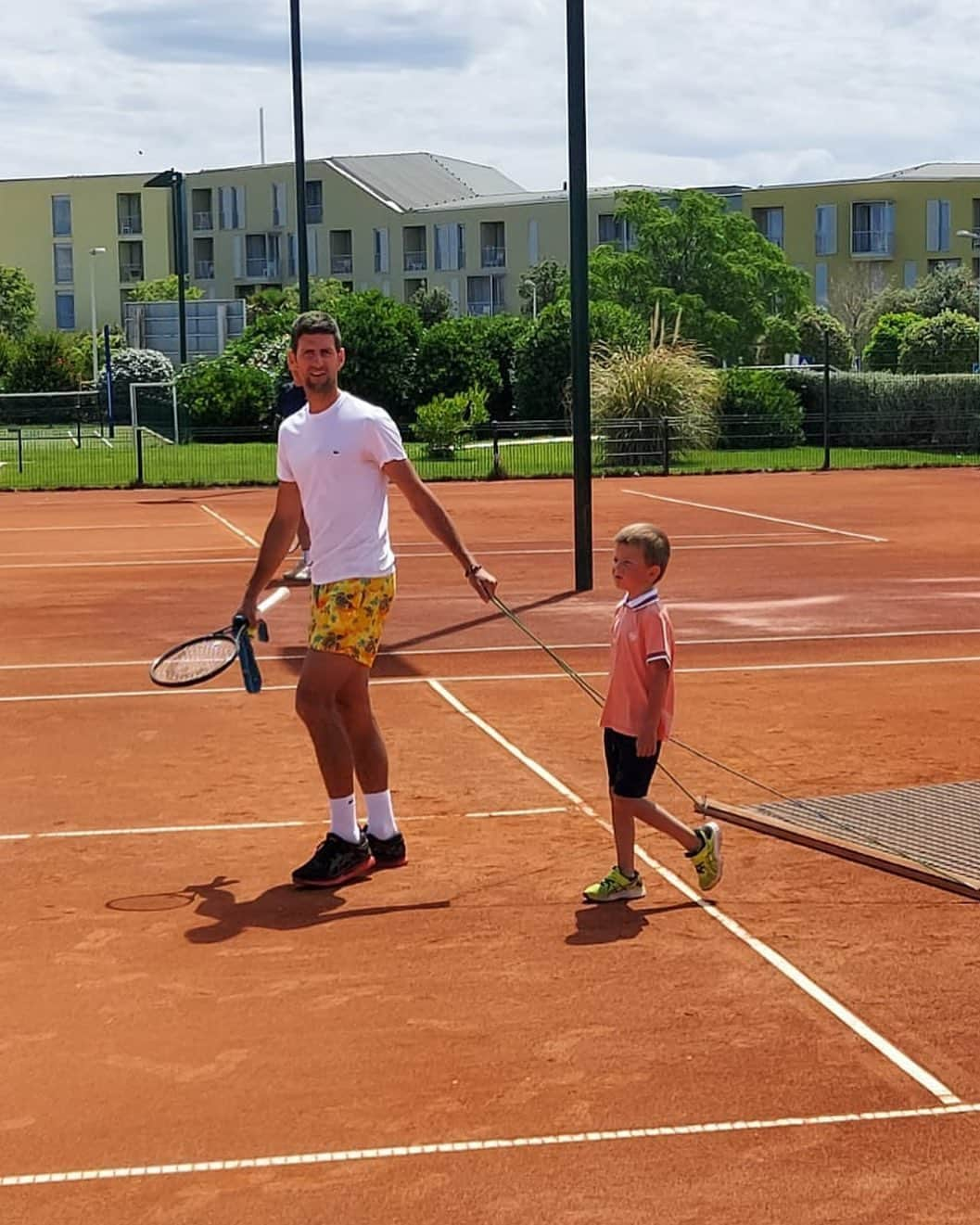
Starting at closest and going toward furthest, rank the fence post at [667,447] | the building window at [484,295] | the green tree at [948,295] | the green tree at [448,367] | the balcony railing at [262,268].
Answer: the fence post at [667,447], the green tree at [448,367], the green tree at [948,295], the building window at [484,295], the balcony railing at [262,268]

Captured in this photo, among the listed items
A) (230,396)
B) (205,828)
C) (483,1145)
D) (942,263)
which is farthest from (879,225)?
(483,1145)

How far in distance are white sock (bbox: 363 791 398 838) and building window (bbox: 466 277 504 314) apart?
8515cm

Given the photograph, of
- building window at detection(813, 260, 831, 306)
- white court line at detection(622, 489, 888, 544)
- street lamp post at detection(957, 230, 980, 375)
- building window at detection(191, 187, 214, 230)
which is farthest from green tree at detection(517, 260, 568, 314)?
white court line at detection(622, 489, 888, 544)

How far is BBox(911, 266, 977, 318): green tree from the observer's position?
73.1 meters

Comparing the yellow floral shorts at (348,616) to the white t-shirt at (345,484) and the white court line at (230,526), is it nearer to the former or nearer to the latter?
the white t-shirt at (345,484)

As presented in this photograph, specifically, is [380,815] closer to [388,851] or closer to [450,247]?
[388,851]

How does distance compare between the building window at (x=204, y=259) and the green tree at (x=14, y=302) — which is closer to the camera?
the green tree at (x=14, y=302)

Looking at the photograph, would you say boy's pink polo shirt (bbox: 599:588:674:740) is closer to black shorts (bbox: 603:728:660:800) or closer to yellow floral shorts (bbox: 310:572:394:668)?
black shorts (bbox: 603:728:660:800)

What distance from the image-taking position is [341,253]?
309 ft

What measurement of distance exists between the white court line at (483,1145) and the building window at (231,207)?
9540 cm

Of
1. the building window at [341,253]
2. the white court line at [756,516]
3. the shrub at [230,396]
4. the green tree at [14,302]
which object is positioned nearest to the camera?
the white court line at [756,516]

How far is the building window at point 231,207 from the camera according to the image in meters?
96.8

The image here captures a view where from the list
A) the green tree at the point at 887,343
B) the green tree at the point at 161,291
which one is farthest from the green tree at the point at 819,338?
the green tree at the point at 161,291

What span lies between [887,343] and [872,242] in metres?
29.2
